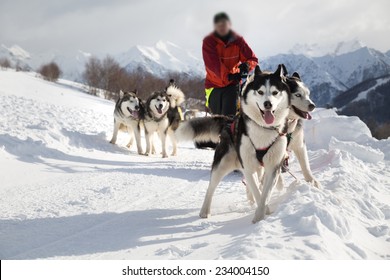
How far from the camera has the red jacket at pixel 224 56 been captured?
14.6 feet

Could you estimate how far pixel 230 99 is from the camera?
15.2 ft

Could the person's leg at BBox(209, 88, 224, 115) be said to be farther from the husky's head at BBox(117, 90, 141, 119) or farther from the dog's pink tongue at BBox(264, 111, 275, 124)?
the husky's head at BBox(117, 90, 141, 119)

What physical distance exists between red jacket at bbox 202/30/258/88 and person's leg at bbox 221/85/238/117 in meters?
0.09

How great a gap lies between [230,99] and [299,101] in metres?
1.09

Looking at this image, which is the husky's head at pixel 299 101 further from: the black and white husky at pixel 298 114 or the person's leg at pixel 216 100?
the person's leg at pixel 216 100

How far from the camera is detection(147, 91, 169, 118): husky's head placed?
7977 mm

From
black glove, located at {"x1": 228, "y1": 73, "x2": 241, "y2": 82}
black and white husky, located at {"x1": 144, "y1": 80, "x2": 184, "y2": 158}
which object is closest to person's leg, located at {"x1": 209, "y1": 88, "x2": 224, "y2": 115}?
black glove, located at {"x1": 228, "y1": 73, "x2": 241, "y2": 82}

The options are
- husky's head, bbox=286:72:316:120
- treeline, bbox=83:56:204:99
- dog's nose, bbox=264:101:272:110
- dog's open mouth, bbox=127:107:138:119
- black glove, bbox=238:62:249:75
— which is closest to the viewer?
dog's nose, bbox=264:101:272:110

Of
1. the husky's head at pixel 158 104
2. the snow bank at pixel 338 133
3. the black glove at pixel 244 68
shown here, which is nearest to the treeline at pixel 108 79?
the snow bank at pixel 338 133

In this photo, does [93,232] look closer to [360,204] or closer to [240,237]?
[240,237]

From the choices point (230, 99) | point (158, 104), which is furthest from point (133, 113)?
point (230, 99)

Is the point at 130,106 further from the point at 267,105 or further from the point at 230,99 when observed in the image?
the point at 267,105
